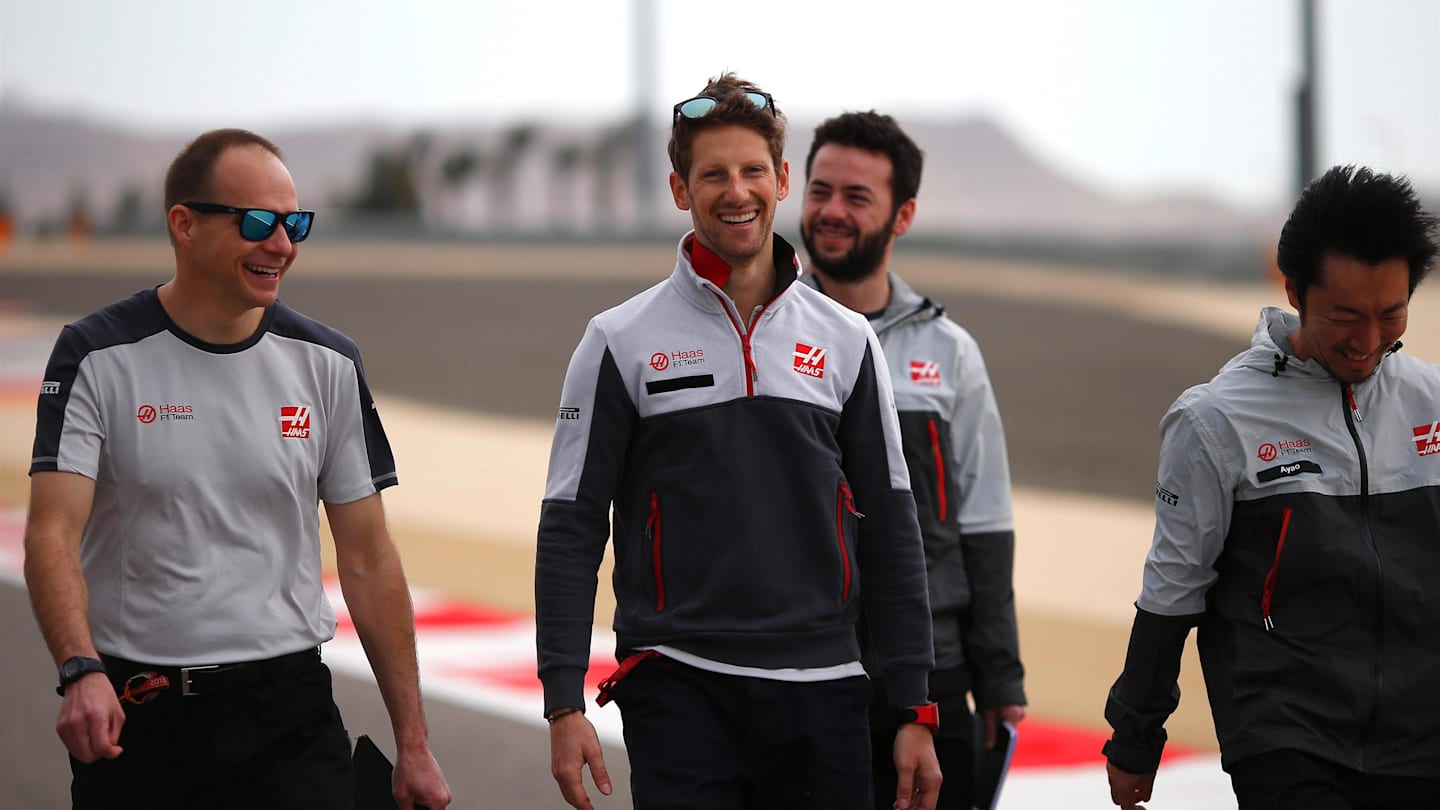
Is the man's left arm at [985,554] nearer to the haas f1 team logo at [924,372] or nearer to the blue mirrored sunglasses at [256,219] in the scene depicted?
the haas f1 team logo at [924,372]

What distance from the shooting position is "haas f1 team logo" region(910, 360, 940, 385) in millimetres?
4887

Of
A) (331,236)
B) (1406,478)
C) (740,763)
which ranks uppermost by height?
(1406,478)

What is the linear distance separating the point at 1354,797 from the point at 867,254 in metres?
1.97

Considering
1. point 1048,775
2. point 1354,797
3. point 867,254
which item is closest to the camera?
point 1354,797

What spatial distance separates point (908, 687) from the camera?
12.7 feet

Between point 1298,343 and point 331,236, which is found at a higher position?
point 1298,343

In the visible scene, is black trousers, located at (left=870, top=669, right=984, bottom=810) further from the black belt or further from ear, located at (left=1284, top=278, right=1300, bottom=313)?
the black belt

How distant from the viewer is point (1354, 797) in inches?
145

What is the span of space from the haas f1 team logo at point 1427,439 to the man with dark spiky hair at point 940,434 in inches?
52.1

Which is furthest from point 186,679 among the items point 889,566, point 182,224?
point 889,566

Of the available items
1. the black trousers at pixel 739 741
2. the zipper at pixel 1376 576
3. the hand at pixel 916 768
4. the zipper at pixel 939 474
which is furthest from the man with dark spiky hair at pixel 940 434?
the zipper at pixel 1376 576

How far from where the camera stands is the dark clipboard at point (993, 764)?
5.03m

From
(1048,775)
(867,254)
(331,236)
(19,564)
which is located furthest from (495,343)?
(331,236)

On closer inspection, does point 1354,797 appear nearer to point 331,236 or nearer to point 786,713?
point 786,713
